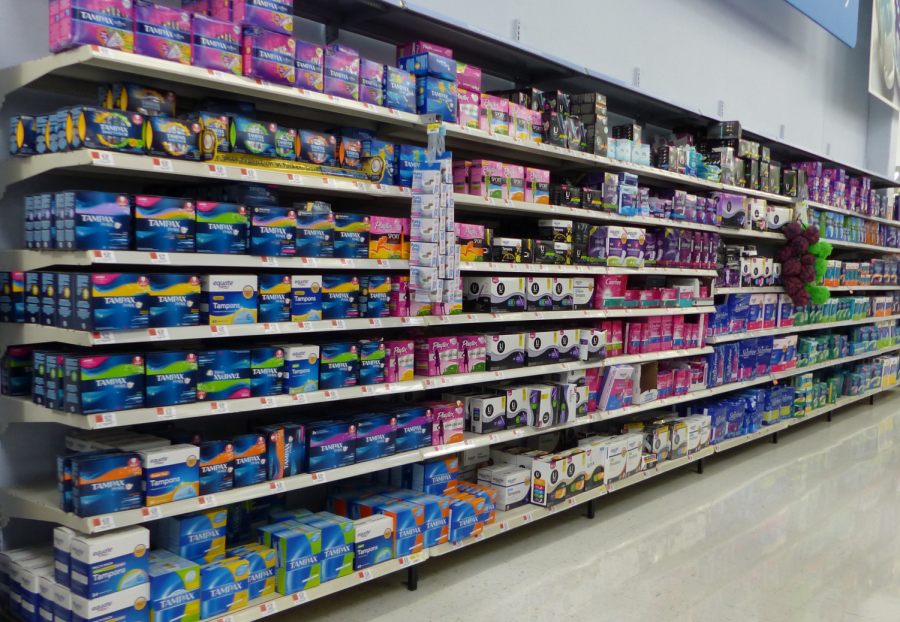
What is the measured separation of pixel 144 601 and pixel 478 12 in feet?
12.2

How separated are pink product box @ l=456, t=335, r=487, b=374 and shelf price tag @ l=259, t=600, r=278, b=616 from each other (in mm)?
1519

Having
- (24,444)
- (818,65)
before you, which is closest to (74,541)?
(24,444)

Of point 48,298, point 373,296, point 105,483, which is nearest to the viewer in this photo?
point 105,483

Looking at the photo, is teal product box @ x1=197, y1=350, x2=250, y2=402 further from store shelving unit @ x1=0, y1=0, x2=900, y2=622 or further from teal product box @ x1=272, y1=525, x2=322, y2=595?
teal product box @ x1=272, y1=525, x2=322, y2=595

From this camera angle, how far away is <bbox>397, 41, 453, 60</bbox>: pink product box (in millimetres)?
3549

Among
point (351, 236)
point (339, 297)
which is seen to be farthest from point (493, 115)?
point (339, 297)

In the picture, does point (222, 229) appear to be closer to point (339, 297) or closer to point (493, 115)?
point (339, 297)

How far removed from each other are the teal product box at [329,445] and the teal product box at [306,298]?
1.62ft

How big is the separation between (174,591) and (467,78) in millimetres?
2788

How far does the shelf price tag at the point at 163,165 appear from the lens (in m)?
2.52

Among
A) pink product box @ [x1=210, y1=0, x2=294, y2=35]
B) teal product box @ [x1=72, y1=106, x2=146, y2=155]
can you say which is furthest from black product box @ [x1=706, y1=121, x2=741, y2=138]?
teal product box @ [x1=72, y1=106, x2=146, y2=155]

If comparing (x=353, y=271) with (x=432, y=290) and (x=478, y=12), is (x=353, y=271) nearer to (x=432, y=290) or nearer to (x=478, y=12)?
(x=432, y=290)

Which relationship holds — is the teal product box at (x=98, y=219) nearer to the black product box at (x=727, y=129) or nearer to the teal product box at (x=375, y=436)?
the teal product box at (x=375, y=436)

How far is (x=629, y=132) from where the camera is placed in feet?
16.9
